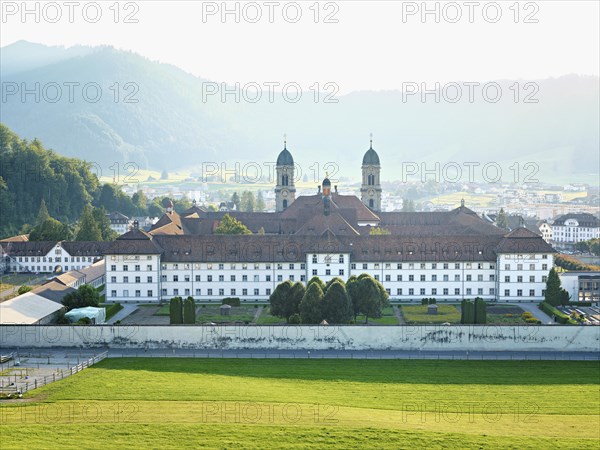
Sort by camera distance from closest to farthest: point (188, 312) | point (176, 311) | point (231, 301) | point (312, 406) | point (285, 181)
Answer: point (312, 406) < point (176, 311) < point (188, 312) < point (231, 301) < point (285, 181)

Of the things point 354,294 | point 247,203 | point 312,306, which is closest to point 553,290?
point 354,294

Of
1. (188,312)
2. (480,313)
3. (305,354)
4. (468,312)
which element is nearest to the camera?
(305,354)

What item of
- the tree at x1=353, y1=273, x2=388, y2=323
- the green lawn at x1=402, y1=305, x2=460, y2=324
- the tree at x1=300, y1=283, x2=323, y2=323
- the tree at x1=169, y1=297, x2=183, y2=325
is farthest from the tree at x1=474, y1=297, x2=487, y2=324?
the tree at x1=169, y1=297, x2=183, y2=325

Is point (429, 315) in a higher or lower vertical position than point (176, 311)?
lower

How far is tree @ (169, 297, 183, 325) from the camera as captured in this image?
191ft

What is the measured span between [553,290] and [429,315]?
36.8ft

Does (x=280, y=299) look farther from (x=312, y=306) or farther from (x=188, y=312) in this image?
(x=188, y=312)

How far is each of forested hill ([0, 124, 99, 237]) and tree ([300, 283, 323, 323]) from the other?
7485 cm

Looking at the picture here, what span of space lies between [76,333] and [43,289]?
13.7 metres

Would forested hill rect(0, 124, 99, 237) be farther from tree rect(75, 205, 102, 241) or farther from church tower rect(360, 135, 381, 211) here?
church tower rect(360, 135, 381, 211)

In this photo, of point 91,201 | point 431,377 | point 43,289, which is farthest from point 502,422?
point 91,201

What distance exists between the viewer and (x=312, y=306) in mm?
55906

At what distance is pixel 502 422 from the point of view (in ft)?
124

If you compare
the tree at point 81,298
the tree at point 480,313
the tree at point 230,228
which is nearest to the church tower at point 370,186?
the tree at point 230,228
